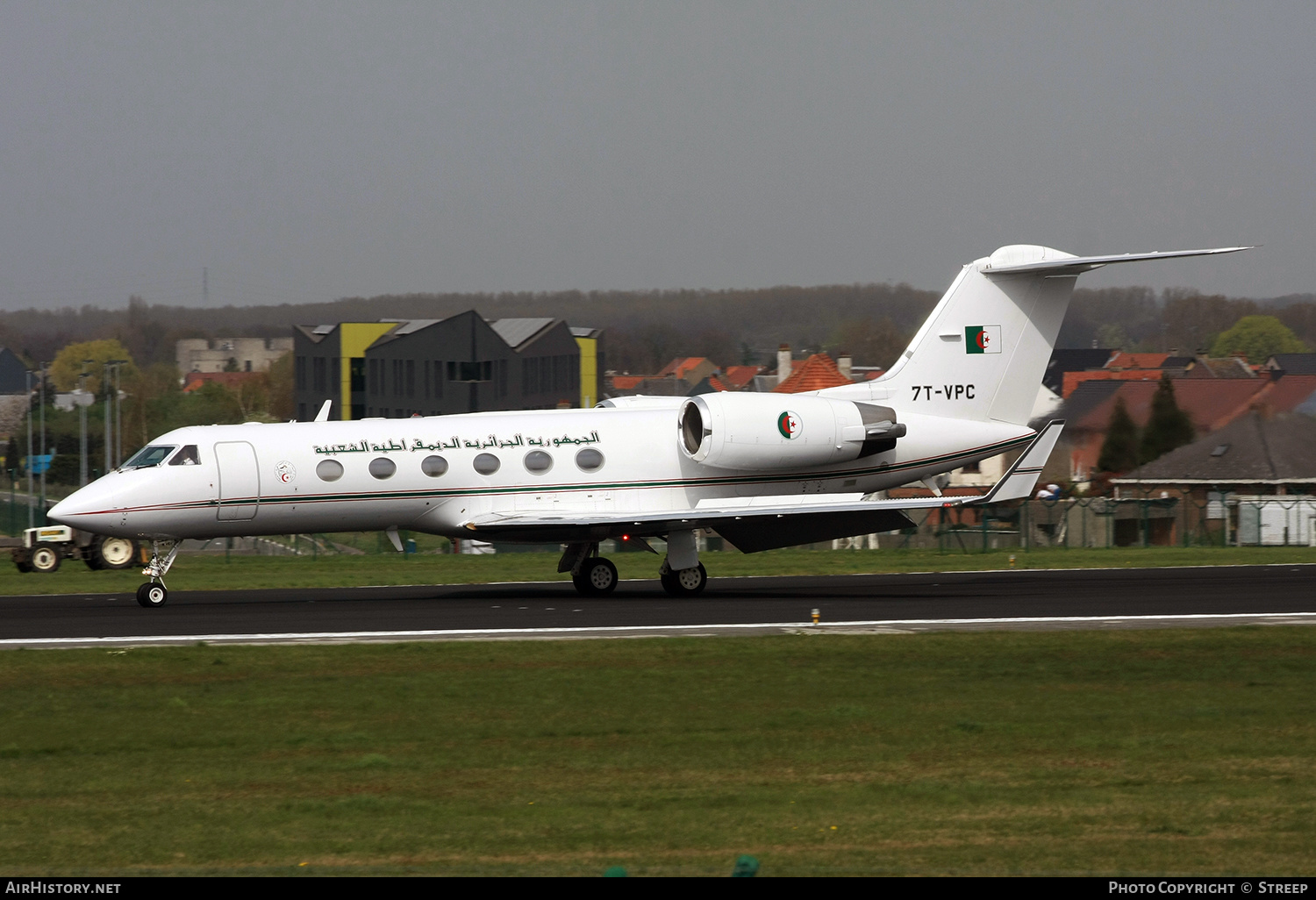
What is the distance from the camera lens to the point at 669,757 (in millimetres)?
12414

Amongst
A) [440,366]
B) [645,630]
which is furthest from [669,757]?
[440,366]

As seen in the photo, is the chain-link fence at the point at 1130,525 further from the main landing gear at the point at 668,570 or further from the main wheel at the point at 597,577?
the main wheel at the point at 597,577

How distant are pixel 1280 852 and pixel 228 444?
→ 1920cm

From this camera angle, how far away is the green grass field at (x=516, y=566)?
31.6 meters

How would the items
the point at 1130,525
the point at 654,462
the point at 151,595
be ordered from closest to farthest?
the point at 151,595, the point at 654,462, the point at 1130,525

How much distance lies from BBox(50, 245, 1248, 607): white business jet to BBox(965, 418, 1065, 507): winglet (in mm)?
33

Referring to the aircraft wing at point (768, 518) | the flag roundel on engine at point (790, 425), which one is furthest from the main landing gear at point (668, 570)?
the flag roundel on engine at point (790, 425)

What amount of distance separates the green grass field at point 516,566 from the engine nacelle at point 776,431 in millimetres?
5664

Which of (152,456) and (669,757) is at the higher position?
(152,456)

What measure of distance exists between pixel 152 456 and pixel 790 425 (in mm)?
10924

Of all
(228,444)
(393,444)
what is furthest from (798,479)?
(228,444)

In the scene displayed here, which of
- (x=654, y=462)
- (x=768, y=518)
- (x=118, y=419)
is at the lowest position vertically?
(x=768, y=518)

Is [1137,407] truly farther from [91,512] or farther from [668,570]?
[91,512]

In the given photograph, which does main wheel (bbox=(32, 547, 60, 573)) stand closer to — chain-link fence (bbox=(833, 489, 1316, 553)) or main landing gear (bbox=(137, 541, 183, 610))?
main landing gear (bbox=(137, 541, 183, 610))
